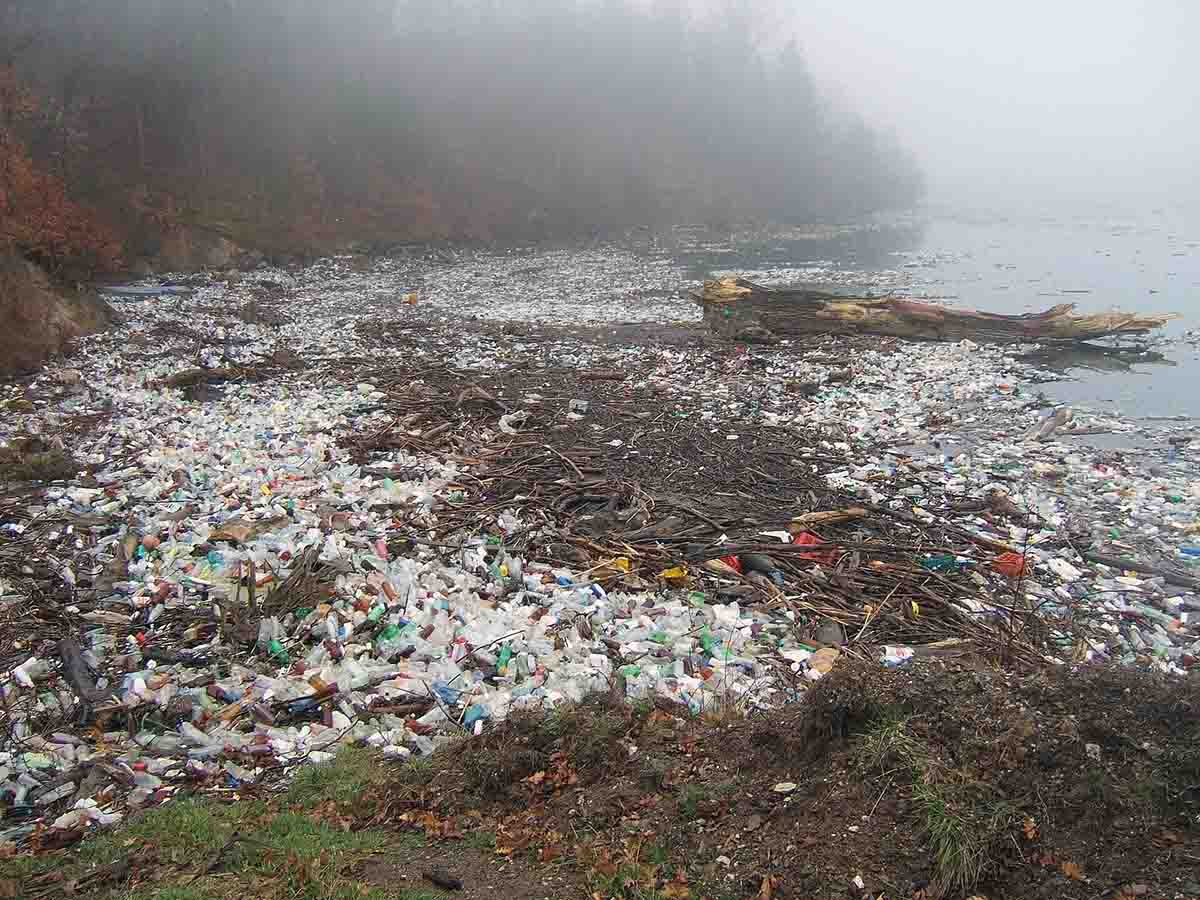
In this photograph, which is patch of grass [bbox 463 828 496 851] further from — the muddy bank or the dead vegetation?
the muddy bank

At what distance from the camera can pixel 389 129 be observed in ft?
130

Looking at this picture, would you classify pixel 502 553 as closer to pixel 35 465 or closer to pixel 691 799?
pixel 691 799

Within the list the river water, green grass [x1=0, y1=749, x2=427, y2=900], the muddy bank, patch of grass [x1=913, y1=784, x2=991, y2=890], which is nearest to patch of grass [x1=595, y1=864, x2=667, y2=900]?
green grass [x1=0, y1=749, x2=427, y2=900]

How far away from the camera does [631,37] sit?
197 ft

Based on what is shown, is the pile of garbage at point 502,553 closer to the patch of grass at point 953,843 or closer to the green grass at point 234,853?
the green grass at point 234,853

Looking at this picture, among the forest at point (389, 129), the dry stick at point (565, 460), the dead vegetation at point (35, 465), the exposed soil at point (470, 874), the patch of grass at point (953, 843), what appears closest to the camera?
the patch of grass at point (953, 843)

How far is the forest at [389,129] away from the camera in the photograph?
25562 millimetres

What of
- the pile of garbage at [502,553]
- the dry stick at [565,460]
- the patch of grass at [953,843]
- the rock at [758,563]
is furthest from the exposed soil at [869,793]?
the dry stick at [565,460]

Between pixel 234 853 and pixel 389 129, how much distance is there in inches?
1633

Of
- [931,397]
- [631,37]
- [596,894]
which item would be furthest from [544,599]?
[631,37]

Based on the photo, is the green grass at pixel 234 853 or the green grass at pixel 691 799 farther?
the green grass at pixel 691 799

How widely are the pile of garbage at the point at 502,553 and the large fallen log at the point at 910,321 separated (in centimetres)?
296

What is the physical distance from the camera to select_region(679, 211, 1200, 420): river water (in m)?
12.6

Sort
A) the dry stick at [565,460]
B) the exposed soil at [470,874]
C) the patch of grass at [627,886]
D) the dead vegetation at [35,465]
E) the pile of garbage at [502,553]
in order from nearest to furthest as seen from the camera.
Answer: the patch of grass at [627,886] → the exposed soil at [470,874] → the pile of garbage at [502,553] → the dead vegetation at [35,465] → the dry stick at [565,460]
